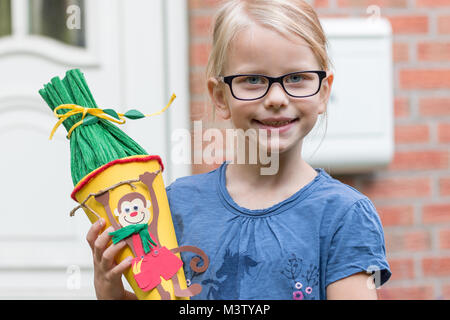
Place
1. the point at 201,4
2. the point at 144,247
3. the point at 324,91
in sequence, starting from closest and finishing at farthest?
the point at 144,247 → the point at 324,91 → the point at 201,4

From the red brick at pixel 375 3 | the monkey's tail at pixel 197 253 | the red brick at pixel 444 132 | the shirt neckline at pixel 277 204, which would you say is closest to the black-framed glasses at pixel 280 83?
the shirt neckline at pixel 277 204

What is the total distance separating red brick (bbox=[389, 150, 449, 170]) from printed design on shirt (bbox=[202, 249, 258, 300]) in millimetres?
1141

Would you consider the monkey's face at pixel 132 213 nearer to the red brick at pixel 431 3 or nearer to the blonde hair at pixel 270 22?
the blonde hair at pixel 270 22

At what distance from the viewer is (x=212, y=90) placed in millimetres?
1192

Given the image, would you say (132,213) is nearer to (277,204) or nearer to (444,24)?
(277,204)

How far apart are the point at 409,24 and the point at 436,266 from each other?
0.78 meters

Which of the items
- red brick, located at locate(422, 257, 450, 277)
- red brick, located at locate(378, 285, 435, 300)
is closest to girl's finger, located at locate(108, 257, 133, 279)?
red brick, located at locate(378, 285, 435, 300)

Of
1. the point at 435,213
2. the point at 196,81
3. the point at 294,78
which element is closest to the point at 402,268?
the point at 435,213

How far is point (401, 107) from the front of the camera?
2059 millimetres

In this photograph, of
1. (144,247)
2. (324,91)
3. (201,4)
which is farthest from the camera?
(201,4)

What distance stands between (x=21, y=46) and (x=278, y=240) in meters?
1.35

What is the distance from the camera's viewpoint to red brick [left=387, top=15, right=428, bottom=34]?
2049 millimetres

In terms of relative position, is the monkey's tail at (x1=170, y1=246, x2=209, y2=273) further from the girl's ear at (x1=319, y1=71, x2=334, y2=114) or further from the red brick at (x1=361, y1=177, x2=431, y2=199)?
the red brick at (x1=361, y1=177, x2=431, y2=199)

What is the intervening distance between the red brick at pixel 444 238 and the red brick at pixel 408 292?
135 mm
